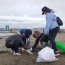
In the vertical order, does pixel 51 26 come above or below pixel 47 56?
above

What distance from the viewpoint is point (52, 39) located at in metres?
8.66

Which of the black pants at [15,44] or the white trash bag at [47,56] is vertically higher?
the black pants at [15,44]

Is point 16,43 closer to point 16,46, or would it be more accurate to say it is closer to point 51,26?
point 16,46

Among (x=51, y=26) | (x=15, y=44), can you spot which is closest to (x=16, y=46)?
(x=15, y=44)

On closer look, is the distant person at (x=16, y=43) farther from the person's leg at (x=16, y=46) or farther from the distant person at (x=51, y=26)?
the distant person at (x=51, y=26)

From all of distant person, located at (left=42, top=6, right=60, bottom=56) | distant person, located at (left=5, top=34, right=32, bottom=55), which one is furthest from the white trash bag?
distant person, located at (left=5, top=34, right=32, bottom=55)

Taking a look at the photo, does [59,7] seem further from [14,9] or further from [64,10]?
[14,9]

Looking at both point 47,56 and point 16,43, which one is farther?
point 16,43

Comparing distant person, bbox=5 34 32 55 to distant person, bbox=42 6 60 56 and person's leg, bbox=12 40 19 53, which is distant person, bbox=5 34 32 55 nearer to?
person's leg, bbox=12 40 19 53

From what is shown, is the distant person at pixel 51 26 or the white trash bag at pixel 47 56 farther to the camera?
the distant person at pixel 51 26

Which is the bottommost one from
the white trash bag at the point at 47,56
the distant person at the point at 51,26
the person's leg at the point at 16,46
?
the white trash bag at the point at 47,56

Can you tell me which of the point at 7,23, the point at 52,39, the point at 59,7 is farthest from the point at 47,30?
the point at 59,7

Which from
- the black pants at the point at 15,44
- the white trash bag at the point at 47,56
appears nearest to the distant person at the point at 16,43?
the black pants at the point at 15,44

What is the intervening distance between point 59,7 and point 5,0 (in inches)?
85.0
